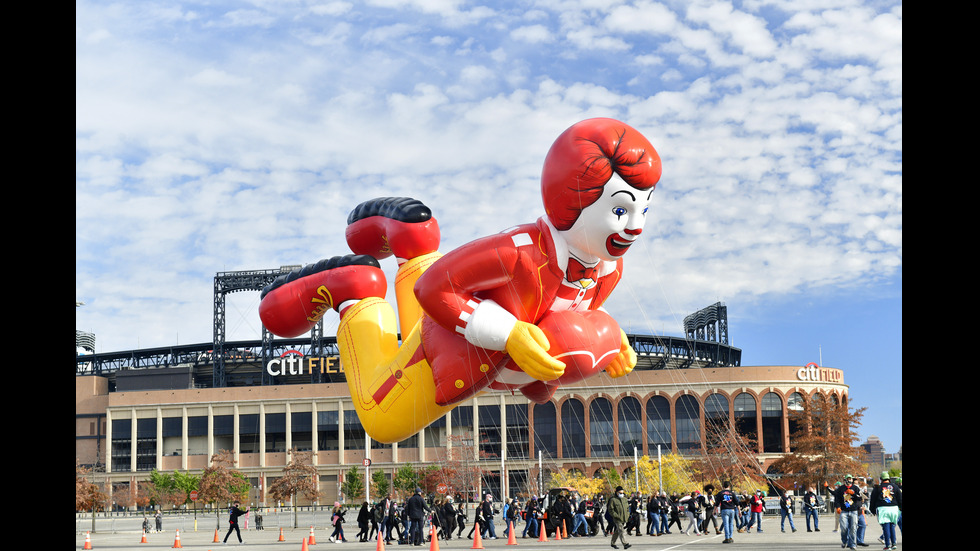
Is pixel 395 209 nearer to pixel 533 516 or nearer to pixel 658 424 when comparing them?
pixel 533 516

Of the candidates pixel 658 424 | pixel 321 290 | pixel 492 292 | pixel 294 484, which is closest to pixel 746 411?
pixel 658 424

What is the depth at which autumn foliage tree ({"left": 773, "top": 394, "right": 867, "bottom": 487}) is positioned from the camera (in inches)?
1681

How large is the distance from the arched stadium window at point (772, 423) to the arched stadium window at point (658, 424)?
737cm

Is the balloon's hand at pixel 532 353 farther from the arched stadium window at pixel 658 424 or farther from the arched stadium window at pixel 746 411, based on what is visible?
the arched stadium window at pixel 746 411

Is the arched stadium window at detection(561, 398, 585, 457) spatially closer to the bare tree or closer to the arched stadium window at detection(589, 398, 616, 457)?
the arched stadium window at detection(589, 398, 616, 457)

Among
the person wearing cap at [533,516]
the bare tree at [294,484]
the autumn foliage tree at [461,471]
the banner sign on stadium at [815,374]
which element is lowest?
the autumn foliage tree at [461,471]

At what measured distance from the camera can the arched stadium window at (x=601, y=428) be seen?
69.3 meters

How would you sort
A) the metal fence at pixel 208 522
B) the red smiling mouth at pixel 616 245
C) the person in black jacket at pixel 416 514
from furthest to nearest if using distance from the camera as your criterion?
the metal fence at pixel 208 522
the person in black jacket at pixel 416 514
the red smiling mouth at pixel 616 245

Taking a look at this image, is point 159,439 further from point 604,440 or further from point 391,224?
point 391,224

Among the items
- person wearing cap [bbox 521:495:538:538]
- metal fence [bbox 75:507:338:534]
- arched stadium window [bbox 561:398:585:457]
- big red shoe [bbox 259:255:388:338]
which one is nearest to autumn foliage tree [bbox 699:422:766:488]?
arched stadium window [bbox 561:398:585:457]

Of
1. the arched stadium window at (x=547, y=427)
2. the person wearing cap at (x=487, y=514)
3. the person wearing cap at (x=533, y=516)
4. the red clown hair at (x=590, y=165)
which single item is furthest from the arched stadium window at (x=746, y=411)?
the red clown hair at (x=590, y=165)

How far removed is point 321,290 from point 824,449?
35.2 m

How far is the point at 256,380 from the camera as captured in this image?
8344 cm

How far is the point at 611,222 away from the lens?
11.4 meters
